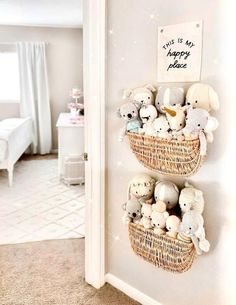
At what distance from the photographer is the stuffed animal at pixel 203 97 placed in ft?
4.69

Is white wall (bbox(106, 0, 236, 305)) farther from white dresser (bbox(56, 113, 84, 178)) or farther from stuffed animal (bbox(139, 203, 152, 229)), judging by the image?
white dresser (bbox(56, 113, 84, 178))

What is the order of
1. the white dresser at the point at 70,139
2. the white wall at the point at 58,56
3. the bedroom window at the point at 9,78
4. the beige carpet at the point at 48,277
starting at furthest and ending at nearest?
the bedroom window at the point at 9,78 < the white wall at the point at 58,56 < the white dresser at the point at 70,139 < the beige carpet at the point at 48,277

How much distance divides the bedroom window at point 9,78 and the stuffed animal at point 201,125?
5.19 metres

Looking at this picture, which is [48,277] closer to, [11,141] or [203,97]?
[203,97]

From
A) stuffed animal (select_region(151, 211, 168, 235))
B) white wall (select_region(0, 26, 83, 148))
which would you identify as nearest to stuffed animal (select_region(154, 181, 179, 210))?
stuffed animal (select_region(151, 211, 168, 235))

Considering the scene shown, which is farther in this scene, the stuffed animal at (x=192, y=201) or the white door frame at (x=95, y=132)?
the white door frame at (x=95, y=132)

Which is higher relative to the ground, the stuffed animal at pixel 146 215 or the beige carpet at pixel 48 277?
the stuffed animal at pixel 146 215

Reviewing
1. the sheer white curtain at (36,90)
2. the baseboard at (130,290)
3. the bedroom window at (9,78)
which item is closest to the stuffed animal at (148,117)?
the baseboard at (130,290)

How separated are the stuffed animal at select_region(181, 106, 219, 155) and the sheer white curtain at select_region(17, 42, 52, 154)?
4917 millimetres

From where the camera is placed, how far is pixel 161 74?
1.68m

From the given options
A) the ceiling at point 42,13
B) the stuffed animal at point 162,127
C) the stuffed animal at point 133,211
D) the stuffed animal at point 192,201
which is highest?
the ceiling at point 42,13

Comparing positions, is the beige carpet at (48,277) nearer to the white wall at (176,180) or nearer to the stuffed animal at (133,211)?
the white wall at (176,180)

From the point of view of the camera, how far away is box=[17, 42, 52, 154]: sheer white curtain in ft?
19.2

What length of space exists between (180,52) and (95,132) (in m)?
0.70
